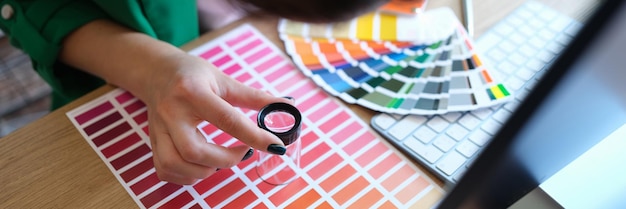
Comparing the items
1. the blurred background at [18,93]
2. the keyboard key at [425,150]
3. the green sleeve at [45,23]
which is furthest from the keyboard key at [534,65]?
the blurred background at [18,93]

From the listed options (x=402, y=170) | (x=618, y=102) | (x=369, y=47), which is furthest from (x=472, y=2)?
(x=618, y=102)

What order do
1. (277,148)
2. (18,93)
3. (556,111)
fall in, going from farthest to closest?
(18,93) → (277,148) → (556,111)

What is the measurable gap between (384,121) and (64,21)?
0.47 m

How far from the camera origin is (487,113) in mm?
789

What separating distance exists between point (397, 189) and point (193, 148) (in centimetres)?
25

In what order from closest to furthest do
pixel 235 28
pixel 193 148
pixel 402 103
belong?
pixel 193 148
pixel 402 103
pixel 235 28

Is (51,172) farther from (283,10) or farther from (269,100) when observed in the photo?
(283,10)

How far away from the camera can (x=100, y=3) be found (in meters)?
0.84

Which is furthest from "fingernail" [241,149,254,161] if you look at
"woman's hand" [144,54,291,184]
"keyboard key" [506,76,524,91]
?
"keyboard key" [506,76,524,91]

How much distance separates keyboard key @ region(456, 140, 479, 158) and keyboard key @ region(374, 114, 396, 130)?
0.30 feet

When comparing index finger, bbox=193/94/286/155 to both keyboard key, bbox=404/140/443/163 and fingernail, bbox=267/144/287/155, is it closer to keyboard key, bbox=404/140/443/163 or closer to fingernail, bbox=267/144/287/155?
fingernail, bbox=267/144/287/155

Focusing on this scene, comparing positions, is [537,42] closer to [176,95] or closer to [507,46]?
[507,46]

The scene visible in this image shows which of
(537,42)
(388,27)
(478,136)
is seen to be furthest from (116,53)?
(537,42)

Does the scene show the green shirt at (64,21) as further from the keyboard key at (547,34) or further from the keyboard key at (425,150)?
the keyboard key at (547,34)
